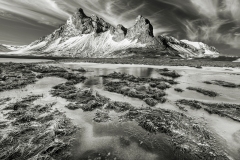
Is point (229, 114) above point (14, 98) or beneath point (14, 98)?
above

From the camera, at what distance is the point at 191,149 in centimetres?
600

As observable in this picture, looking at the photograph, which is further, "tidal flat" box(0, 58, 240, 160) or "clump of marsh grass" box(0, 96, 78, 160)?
"tidal flat" box(0, 58, 240, 160)

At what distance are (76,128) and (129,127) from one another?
10.7 feet

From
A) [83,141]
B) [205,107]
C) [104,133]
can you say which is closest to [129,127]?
[104,133]

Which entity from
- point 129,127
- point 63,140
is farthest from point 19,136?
point 129,127

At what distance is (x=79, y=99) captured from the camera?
38.9 ft

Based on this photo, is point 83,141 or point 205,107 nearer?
point 83,141

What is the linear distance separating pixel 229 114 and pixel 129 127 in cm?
809

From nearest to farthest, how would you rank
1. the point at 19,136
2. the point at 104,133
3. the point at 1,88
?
the point at 19,136 < the point at 104,133 < the point at 1,88

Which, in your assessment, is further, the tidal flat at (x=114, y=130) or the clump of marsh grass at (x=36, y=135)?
the tidal flat at (x=114, y=130)

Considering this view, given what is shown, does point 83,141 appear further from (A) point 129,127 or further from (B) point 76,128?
(A) point 129,127

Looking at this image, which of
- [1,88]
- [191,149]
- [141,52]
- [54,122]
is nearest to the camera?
[191,149]

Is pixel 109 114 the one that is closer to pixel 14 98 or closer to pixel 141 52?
pixel 14 98

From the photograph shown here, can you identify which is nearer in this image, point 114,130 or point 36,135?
point 36,135
